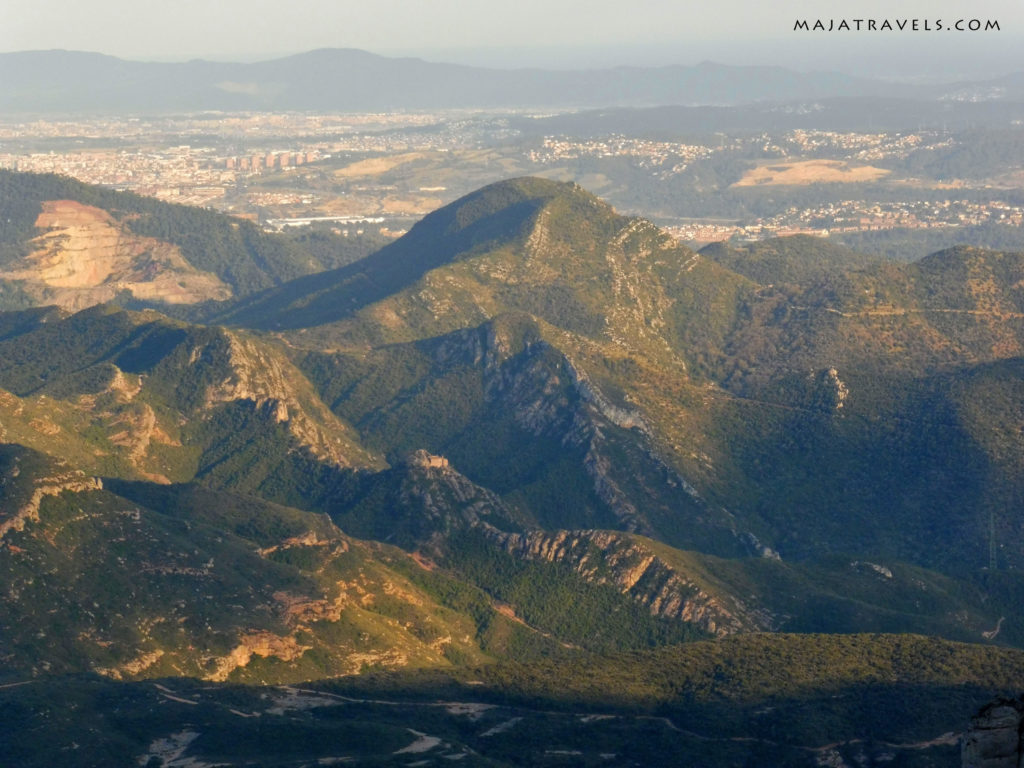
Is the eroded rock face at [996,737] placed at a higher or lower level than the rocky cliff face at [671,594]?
higher

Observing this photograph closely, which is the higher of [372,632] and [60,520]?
[60,520]

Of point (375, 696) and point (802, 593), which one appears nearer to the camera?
point (375, 696)

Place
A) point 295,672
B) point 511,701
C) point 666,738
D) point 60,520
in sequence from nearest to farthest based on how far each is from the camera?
point 666,738, point 511,701, point 295,672, point 60,520

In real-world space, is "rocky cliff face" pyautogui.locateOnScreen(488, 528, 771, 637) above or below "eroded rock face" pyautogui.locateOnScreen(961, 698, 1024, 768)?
below

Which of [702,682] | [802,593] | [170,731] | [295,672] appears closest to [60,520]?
[295,672]

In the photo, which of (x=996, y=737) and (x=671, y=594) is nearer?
(x=996, y=737)

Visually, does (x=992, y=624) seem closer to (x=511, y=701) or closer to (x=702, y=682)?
(x=702, y=682)

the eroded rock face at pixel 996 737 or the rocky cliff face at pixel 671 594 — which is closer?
the eroded rock face at pixel 996 737

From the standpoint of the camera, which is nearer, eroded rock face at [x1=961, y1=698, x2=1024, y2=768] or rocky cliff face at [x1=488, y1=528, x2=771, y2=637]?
eroded rock face at [x1=961, y1=698, x2=1024, y2=768]
